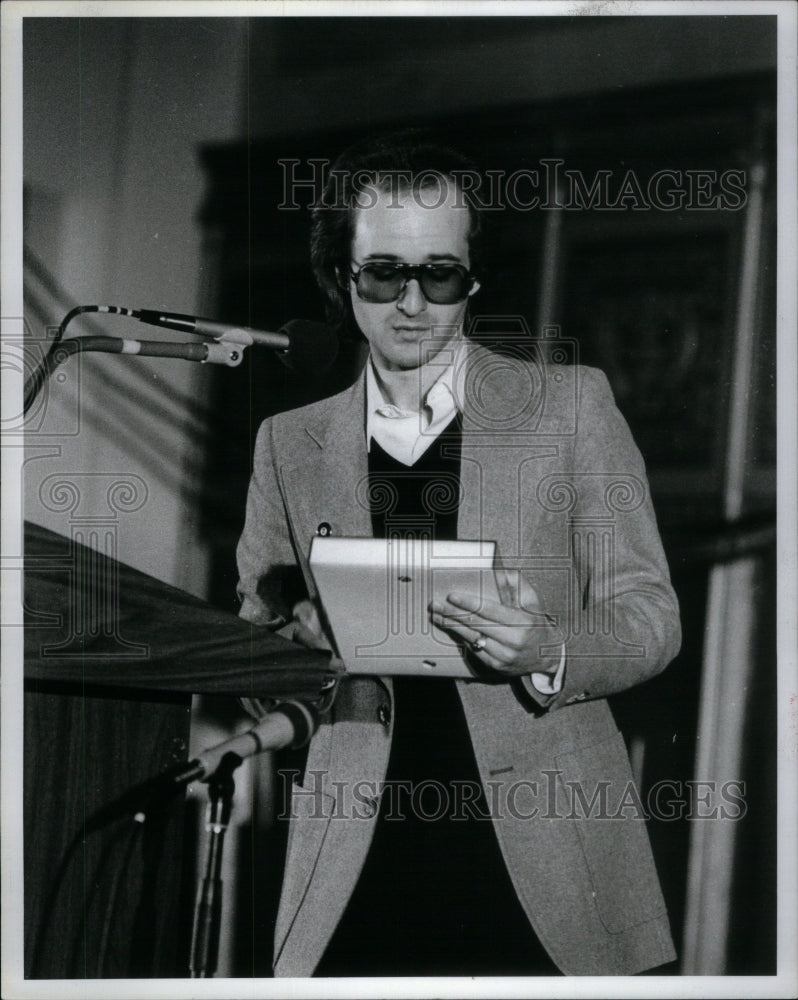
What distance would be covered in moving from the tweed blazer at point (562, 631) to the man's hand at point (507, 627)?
0.03 meters

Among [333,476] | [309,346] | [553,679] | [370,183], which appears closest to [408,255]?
[370,183]

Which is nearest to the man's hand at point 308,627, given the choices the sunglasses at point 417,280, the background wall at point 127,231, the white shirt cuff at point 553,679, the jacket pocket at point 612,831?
the background wall at point 127,231

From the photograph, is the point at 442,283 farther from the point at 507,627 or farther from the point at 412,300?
the point at 507,627

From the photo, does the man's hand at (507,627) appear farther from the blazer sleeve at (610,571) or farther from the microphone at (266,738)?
the microphone at (266,738)

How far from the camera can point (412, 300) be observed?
2.22m

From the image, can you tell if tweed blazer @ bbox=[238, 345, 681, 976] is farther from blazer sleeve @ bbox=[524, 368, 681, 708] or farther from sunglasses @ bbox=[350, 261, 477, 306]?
sunglasses @ bbox=[350, 261, 477, 306]

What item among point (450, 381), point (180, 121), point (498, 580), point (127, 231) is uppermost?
point (180, 121)

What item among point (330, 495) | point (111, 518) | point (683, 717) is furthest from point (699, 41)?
point (111, 518)

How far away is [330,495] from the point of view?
224 centimetres

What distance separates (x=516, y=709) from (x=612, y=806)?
32 cm

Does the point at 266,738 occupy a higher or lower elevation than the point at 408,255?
lower

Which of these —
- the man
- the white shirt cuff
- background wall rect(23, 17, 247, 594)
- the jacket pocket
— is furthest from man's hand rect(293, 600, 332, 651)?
the jacket pocket

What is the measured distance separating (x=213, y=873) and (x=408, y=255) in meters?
1.38

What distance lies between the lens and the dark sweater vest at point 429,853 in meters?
2.22
